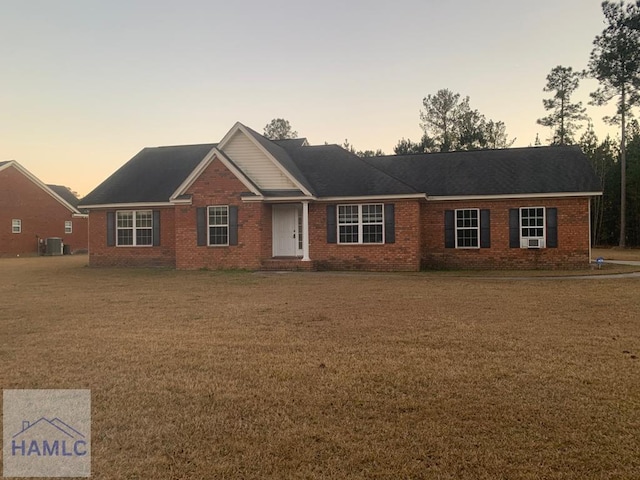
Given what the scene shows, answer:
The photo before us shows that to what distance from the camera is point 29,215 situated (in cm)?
3762

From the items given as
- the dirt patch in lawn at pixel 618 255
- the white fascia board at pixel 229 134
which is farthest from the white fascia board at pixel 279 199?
the dirt patch in lawn at pixel 618 255

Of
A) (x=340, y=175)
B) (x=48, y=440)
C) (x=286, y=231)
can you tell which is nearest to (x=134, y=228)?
(x=286, y=231)

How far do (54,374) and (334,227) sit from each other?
1521 cm

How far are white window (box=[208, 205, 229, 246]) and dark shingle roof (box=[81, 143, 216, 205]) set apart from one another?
134 inches

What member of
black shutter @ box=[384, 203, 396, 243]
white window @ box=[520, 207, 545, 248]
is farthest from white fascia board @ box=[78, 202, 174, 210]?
white window @ box=[520, 207, 545, 248]

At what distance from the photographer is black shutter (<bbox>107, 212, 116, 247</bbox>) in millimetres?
22906

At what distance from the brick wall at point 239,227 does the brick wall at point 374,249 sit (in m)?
2.14

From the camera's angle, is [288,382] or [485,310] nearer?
[288,382]

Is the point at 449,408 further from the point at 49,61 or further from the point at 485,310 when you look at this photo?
the point at 49,61

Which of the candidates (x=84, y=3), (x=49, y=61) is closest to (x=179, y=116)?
(x=49, y=61)

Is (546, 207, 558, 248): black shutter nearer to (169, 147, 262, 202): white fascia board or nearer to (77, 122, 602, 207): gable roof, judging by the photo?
(77, 122, 602, 207): gable roof

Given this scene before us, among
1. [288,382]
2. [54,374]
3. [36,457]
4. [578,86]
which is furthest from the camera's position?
[578,86]

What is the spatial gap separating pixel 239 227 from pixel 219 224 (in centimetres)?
98

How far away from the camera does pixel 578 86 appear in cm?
4328
